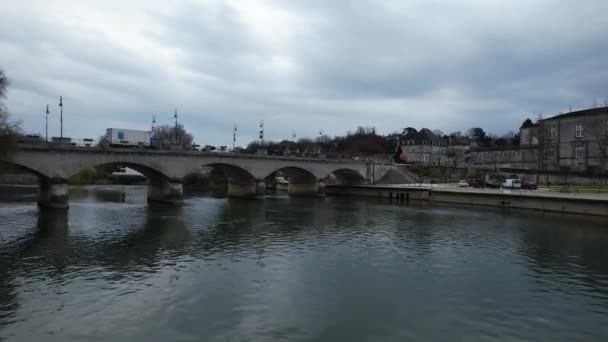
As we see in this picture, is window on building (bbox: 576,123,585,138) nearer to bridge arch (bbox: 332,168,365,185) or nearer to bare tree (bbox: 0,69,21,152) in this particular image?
bridge arch (bbox: 332,168,365,185)

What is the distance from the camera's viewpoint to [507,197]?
157 ft

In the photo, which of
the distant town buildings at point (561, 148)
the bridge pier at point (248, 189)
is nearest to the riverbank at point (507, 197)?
the bridge pier at point (248, 189)

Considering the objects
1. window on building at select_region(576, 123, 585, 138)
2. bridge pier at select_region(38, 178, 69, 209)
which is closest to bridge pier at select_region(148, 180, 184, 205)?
bridge pier at select_region(38, 178, 69, 209)

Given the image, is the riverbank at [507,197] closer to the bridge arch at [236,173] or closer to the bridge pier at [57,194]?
the bridge arch at [236,173]

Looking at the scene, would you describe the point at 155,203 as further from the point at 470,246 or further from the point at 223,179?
the point at 223,179

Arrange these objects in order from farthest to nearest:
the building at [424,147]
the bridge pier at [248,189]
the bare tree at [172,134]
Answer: the building at [424,147], the bare tree at [172,134], the bridge pier at [248,189]

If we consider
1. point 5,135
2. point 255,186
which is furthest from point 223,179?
point 5,135

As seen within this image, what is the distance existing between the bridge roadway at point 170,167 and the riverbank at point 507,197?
8.20 metres

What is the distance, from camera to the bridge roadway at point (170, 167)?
3778cm

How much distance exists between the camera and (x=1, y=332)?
11.1 meters

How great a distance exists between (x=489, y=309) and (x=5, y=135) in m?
33.6

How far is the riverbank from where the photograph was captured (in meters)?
40.0

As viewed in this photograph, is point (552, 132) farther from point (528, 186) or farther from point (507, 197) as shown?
point (507, 197)

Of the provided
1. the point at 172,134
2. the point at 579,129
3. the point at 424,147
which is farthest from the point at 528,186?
the point at 172,134
